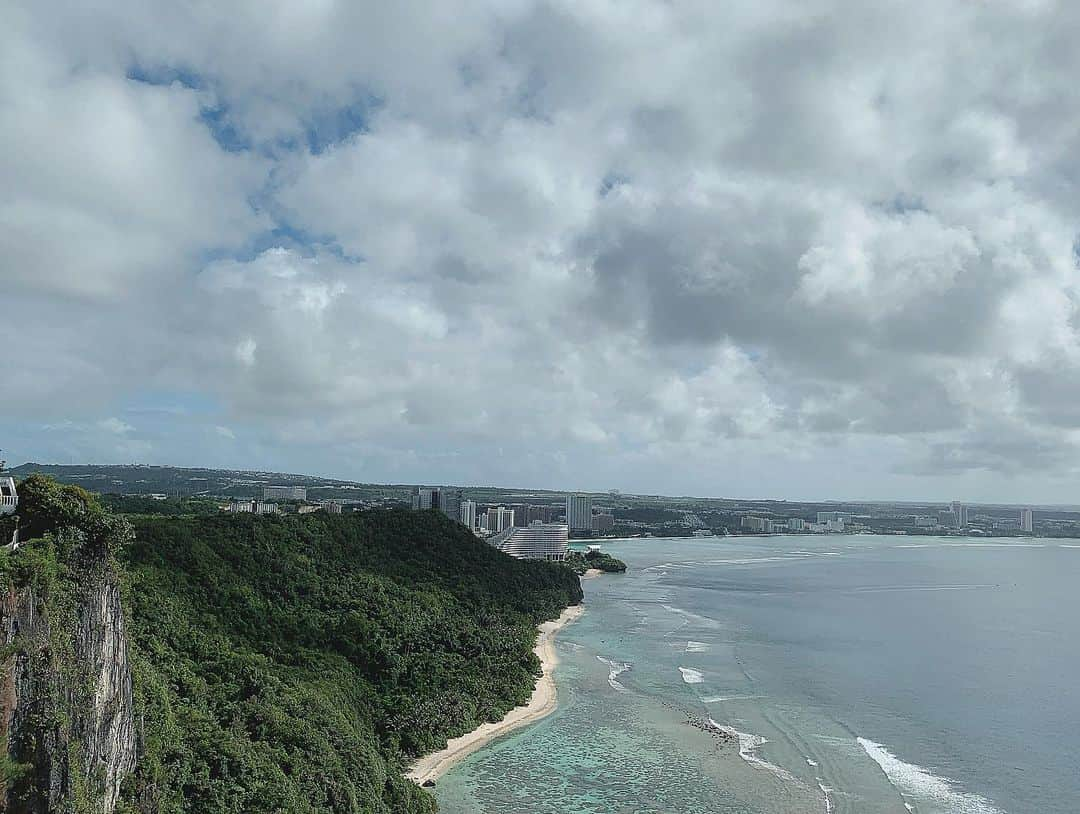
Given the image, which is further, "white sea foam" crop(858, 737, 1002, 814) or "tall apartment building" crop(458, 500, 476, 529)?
"tall apartment building" crop(458, 500, 476, 529)

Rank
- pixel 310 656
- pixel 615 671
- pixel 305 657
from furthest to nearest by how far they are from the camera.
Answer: pixel 615 671 → pixel 310 656 → pixel 305 657

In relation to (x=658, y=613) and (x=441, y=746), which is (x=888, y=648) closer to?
(x=658, y=613)

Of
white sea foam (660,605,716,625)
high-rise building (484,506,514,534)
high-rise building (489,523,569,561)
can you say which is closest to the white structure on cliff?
white sea foam (660,605,716,625)

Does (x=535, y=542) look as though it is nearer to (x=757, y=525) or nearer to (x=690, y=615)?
(x=690, y=615)

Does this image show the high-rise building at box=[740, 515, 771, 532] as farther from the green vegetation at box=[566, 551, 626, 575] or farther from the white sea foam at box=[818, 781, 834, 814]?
the white sea foam at box=[818, 781, 834, 814]

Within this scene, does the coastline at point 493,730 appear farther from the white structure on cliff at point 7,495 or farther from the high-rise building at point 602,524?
the high-rise building at point 602,524

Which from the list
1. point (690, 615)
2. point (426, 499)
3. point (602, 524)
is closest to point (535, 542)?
point (426, 499)

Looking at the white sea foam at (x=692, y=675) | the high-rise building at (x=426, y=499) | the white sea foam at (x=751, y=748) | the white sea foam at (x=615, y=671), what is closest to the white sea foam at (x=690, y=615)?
the white sea foam at (x=615, y=671)

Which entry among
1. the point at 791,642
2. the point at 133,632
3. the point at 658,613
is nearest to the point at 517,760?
the point at 133,632
